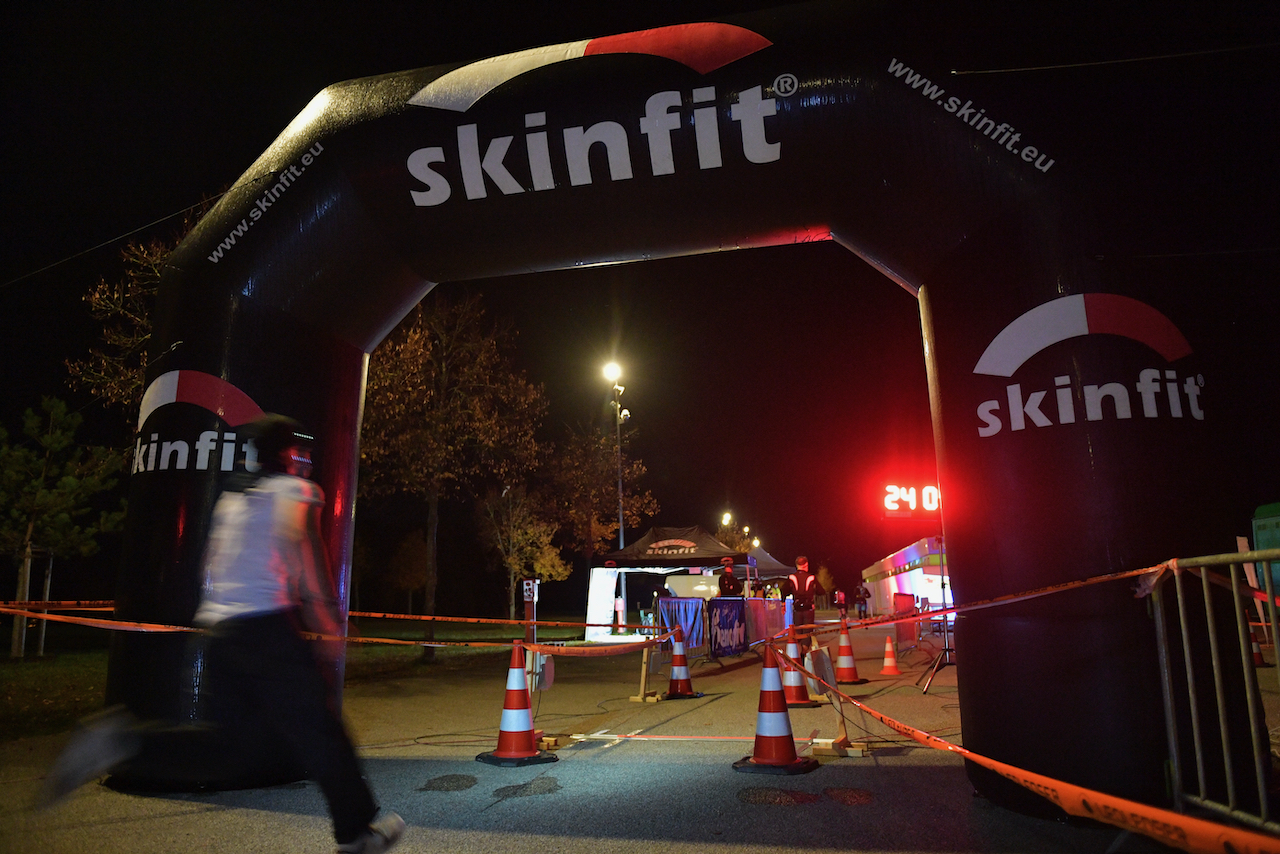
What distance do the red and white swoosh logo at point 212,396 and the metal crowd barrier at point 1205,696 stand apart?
558cm

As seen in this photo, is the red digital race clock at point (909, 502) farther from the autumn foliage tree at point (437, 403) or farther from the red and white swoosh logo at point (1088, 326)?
the red and white swoosh logo at point (1088, 326)

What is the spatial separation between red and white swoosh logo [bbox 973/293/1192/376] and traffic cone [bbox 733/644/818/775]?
8.36 ft

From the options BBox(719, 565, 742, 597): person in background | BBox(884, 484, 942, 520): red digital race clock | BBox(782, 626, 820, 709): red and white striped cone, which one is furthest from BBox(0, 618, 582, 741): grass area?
BBox(884, 484, 942, 520): red digital race clock

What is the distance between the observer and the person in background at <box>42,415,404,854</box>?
3334 mm

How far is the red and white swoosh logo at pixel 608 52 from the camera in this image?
5328 mm

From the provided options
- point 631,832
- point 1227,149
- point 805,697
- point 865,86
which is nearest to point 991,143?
point 865,86

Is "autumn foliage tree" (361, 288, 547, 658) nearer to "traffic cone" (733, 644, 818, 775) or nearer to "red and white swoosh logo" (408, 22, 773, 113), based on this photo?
"red and white swoosh logo" (408, 22, 773, 113)

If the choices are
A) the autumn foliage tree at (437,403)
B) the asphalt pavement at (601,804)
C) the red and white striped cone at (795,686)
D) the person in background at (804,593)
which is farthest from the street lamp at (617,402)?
the asphalt pavement at (601,804)

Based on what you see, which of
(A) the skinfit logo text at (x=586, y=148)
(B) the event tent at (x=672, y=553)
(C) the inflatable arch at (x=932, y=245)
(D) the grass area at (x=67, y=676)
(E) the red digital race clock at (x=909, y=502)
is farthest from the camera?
(E) the red digital race clock at (x=909, y=502)

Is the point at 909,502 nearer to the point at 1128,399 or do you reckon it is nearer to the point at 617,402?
the point at 617,402

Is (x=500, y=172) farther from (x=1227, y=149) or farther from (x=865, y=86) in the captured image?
(x=1227, y=149)

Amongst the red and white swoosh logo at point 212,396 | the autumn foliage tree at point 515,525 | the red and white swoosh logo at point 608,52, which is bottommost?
the red and white swoosh logo at point 212,396

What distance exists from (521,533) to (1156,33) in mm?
26769

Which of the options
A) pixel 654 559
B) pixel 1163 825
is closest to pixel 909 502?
pixel 654 559
